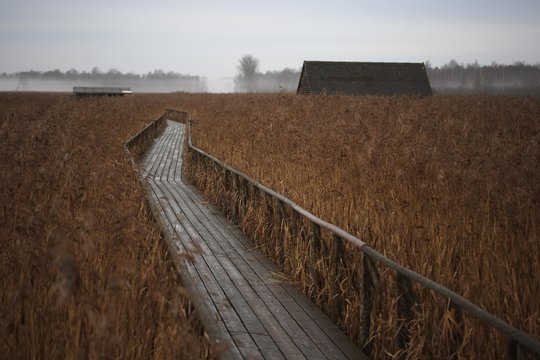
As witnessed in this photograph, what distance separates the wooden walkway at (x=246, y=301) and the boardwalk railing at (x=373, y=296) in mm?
199

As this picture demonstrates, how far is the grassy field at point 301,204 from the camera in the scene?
9.35ft

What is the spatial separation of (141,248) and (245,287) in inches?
53.8

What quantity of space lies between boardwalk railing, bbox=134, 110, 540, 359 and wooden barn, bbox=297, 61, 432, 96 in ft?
94.6

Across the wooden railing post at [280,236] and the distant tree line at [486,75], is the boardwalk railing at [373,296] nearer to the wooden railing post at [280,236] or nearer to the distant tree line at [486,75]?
the wooden railing post at [280,236]

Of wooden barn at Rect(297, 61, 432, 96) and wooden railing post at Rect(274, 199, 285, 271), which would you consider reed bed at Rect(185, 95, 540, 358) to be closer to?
wooden railing post at Rect(274, 199, 285, 271)

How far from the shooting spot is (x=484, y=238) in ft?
15.2

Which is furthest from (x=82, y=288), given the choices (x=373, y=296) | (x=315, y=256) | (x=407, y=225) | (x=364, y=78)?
(x=364, y=78)

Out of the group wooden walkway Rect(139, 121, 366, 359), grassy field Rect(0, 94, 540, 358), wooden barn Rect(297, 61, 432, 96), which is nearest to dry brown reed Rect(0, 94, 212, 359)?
grassy field Rect(0, 94, 540, 358)

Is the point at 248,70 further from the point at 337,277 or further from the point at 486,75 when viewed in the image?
the point at 337,277

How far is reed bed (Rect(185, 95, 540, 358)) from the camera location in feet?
11.8

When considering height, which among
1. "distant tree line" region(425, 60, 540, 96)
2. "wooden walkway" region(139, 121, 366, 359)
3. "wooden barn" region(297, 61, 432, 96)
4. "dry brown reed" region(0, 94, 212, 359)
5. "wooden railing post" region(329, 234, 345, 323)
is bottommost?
"wooden walkway" region(139, 121, 366, 359)

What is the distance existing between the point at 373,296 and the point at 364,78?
111ft

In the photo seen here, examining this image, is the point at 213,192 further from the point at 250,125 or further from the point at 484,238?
the point at 484,238

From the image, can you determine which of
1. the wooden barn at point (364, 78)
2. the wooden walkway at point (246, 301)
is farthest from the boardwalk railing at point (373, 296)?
the wooden barn at point (364, 78)
